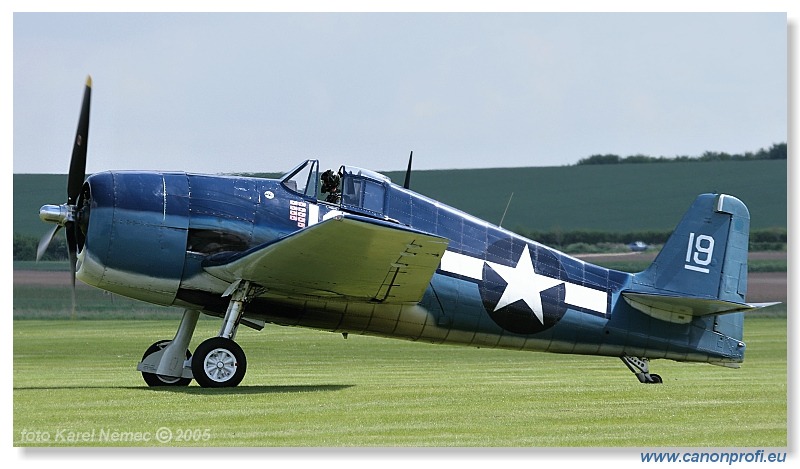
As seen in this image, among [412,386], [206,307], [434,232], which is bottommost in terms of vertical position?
[412,386]

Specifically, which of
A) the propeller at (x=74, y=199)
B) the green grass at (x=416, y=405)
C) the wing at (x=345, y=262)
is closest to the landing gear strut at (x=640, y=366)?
the green grass at (x=416, y=405)

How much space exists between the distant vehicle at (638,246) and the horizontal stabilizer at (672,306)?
83.5ft

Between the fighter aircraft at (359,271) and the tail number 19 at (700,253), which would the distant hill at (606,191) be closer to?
the tail number 19 at (700,253)

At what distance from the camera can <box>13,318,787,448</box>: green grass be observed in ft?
34.5

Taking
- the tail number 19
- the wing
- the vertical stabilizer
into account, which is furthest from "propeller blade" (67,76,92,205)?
the tail number 19

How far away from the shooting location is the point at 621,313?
15.5m

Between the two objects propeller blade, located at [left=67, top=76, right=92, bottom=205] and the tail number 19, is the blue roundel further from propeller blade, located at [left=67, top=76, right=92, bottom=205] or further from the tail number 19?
propeller blade, located at [left=67, top=76, right=92, bottom=205]

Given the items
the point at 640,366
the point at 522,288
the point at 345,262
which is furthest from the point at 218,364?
the point at 640,366

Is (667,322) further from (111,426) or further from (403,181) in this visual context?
(111,426)

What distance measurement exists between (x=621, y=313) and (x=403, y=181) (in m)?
3.22

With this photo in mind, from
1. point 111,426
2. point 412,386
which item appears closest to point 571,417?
point 412,386

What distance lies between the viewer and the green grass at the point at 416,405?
34.5ft

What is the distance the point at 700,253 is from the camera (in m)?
15.9

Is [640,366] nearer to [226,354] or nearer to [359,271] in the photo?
[359,271]
